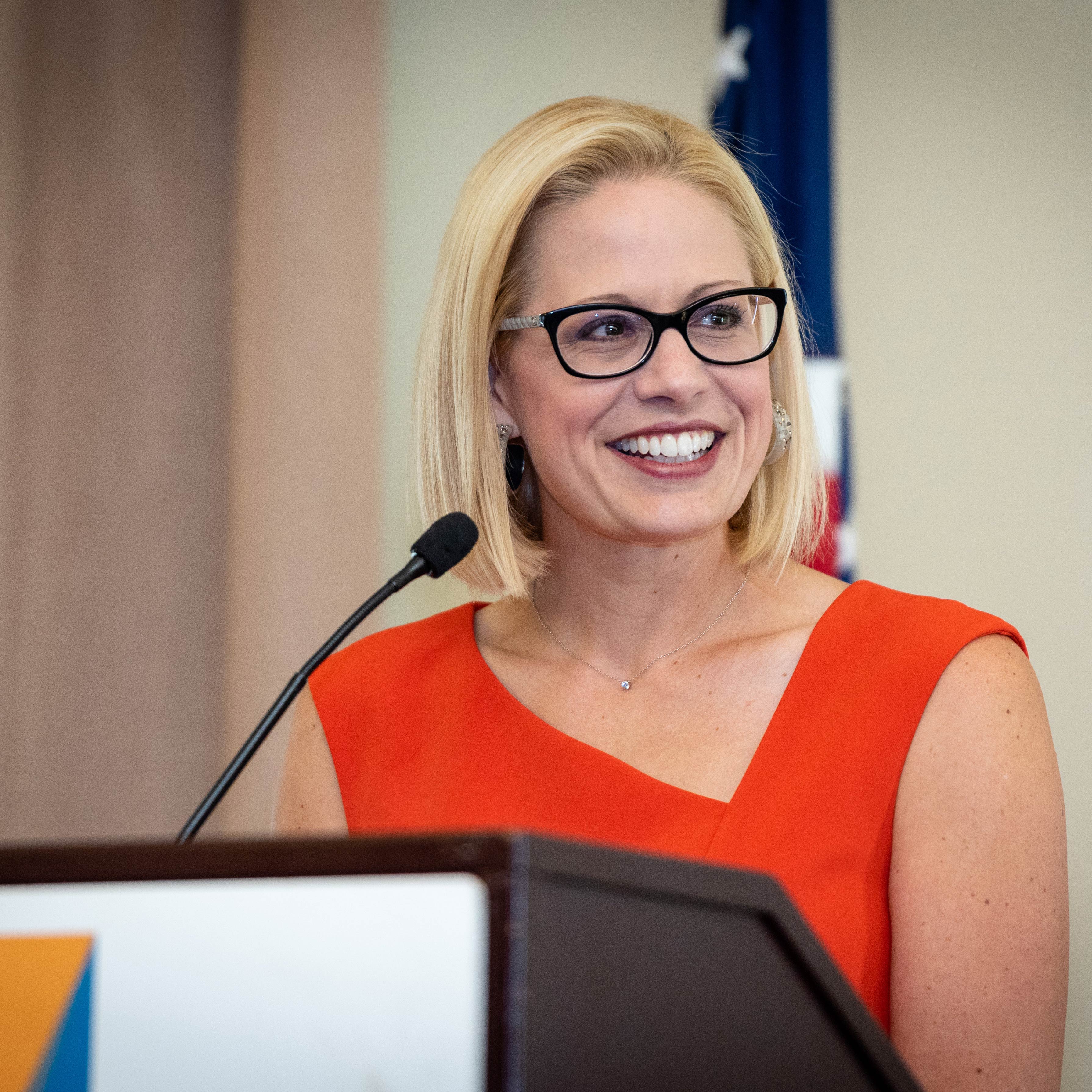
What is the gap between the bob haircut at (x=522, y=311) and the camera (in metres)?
1.57

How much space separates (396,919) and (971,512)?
1.96 metres

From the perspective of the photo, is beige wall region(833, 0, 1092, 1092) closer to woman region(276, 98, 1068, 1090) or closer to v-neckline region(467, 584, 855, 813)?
woman region(276, 98, 1068, 1090)

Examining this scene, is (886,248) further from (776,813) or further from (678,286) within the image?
(776,813)

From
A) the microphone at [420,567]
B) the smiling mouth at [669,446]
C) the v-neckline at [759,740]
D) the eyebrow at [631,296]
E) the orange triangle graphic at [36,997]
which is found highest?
the eyebrow at [631,296]

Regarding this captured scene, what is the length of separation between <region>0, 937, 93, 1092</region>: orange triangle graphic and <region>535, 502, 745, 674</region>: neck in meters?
1.04

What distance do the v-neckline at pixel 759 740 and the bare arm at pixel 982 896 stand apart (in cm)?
16

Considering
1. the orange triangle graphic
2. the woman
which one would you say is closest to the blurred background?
the woman

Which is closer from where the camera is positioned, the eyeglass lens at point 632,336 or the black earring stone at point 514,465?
the eyeglass lens at point 632,336

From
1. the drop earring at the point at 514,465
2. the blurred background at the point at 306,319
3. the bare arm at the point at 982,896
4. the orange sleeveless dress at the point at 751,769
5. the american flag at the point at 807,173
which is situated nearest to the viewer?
the bare arm at the point at 982,896

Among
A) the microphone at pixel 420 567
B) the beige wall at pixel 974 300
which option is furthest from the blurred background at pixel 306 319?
the microphone at pixel 420 567

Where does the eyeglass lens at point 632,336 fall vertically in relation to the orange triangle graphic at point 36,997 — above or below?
above

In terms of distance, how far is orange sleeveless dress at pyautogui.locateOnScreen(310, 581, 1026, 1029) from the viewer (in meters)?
1.27

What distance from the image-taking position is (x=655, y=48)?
8.47ft

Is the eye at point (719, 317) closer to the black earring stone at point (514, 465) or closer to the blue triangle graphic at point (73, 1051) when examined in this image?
the black earring stone at point (514, 465)
